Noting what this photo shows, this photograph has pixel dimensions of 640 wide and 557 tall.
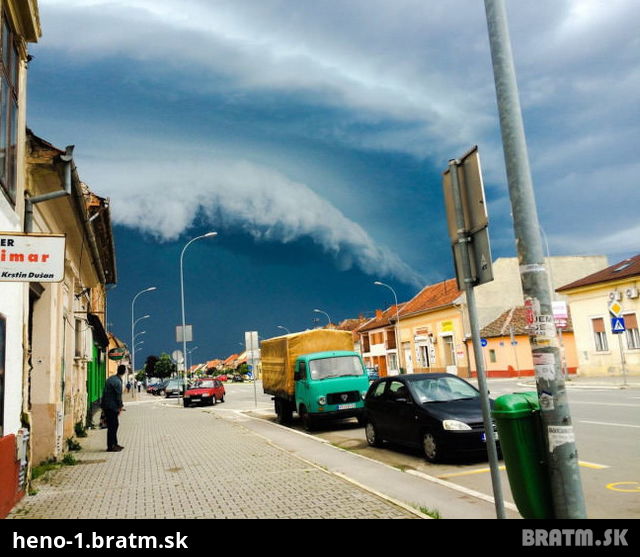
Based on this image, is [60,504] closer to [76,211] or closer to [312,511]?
[312,511]

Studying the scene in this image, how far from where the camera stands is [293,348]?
1784 centimetres

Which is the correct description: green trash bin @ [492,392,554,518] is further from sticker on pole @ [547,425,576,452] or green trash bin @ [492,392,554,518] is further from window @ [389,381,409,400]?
window @ [389,381,409,400]

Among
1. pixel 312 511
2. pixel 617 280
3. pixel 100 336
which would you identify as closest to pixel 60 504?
pixel 312 511

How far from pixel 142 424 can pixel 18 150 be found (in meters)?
13.6

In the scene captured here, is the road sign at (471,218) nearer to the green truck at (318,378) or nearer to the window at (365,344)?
the green truck at (318,378)

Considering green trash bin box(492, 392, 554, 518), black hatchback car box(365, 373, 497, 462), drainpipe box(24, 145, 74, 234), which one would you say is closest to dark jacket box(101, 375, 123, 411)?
drainpipe box(24, 145, 74, 234)

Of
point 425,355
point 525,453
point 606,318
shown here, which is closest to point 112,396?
point 525,453

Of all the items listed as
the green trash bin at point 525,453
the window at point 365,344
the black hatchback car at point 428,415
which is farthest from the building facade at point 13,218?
the window at point 365,344

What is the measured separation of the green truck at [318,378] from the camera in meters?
15.3

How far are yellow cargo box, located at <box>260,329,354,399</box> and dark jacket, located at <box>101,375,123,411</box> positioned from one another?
5.76 metres

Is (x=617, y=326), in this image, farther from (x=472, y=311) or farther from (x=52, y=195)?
(x=52, y=195)

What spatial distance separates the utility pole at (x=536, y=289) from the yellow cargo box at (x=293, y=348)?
13.5 metres

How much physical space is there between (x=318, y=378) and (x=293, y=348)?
241 centimetres

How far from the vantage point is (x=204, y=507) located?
670 cm
